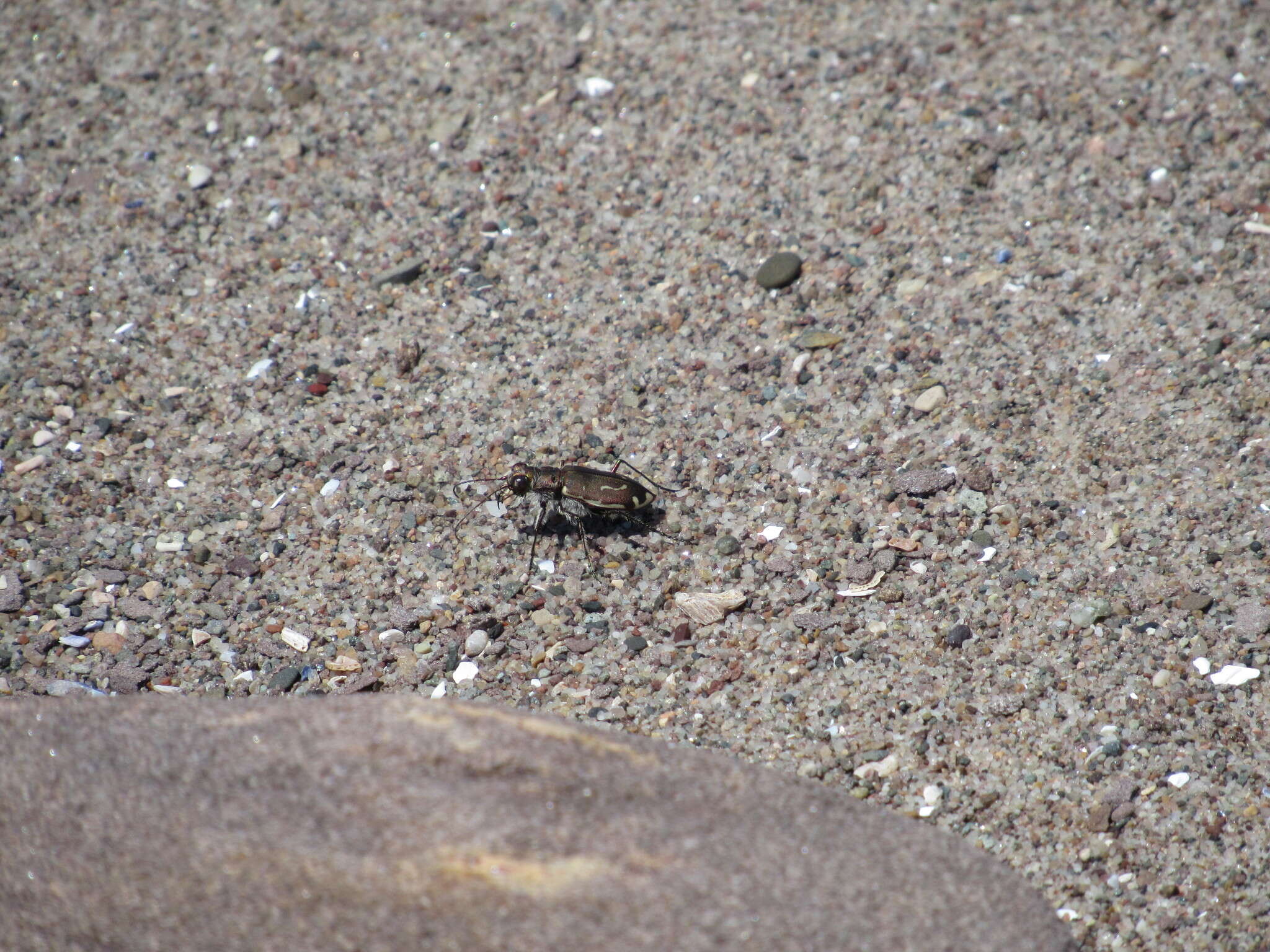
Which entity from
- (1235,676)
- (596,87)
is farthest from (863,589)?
(596,87)

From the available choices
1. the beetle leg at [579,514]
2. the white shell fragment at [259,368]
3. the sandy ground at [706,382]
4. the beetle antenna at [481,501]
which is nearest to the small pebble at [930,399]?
the sandy ground at [706,382]

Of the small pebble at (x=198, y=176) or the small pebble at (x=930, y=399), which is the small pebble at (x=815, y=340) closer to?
the small pebble at (x=930, y=399)

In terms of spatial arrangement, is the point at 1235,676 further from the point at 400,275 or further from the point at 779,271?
the point at 400,275

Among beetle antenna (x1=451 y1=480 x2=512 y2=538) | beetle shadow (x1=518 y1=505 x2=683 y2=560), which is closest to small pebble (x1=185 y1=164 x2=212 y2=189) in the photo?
beetle antenna (x1=451 y1=480 x2=512 y2=538)

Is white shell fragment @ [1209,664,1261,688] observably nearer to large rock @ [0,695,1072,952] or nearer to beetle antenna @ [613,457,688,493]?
large rock @ [0,695,1072,952]

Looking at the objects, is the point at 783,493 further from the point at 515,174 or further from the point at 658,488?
the point at 515,174

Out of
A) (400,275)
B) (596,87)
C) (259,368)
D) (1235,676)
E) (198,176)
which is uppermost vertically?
(596,87)
